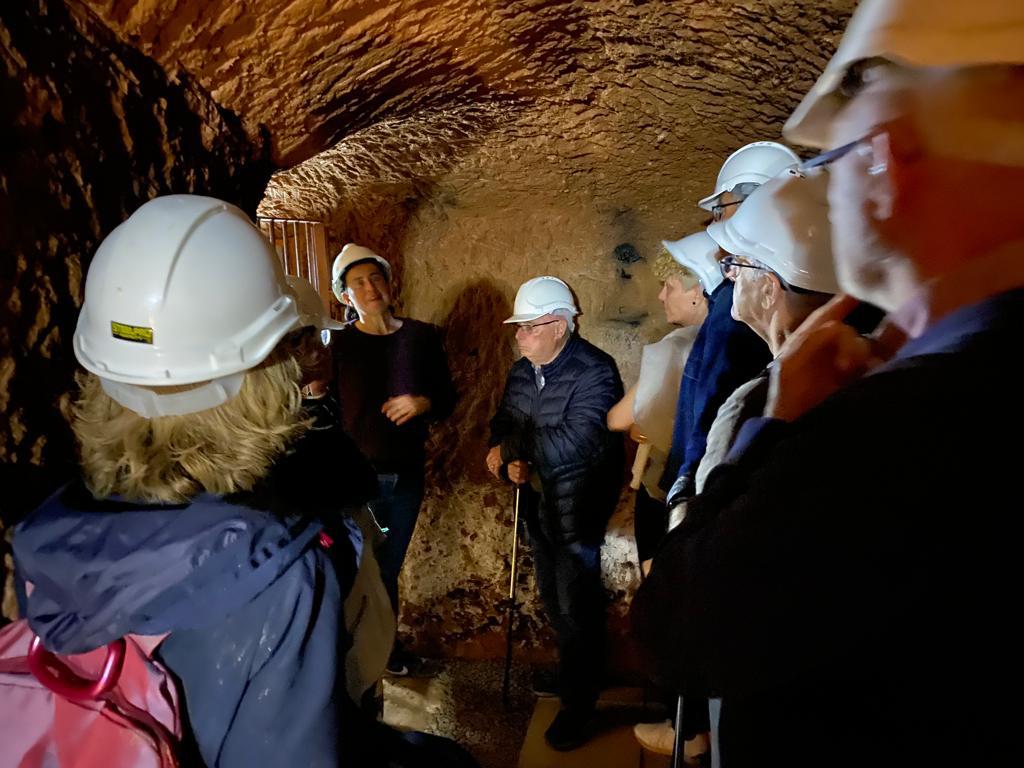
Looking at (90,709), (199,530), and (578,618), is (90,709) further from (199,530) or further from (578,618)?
(578,618)

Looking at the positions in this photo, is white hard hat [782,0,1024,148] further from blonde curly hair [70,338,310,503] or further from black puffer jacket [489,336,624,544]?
black puffer jacket [489,336,624,544]

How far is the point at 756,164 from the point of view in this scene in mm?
1972

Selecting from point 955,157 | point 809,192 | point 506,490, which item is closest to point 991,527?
point 955,157

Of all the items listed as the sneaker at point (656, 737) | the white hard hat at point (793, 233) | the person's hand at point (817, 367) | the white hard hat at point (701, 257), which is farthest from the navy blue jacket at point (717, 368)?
the sneaker at point (656, 737)

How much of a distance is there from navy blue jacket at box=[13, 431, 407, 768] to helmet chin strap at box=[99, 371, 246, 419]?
0.49ft

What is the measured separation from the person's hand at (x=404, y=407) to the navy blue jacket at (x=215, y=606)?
1.73 meters

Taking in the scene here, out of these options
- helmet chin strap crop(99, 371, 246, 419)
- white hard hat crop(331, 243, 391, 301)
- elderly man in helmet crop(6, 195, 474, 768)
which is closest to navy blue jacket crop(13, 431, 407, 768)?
elderly man in helmet crop(6, 195, 474, 768)

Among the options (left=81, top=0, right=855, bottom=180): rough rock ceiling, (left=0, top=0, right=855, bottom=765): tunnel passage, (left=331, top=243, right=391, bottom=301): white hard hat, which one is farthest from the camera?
(left=331, top=243, right=391, bottom=301): white hard hat

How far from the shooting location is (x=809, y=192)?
4.06ft

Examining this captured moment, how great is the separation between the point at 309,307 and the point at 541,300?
1.52 m

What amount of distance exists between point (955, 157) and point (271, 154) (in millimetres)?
1833

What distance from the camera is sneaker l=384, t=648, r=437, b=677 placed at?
302 cm

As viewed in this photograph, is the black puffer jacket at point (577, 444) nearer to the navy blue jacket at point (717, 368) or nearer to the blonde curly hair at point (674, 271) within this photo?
the blonde curly hair at point (674, 271)

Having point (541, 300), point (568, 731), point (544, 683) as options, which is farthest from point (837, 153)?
point (544, 683)
